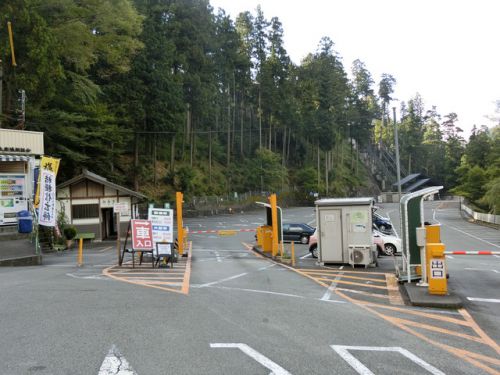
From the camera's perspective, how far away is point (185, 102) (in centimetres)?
5238

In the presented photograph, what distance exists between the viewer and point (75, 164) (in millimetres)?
37219

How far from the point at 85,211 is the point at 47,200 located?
10.3 metres

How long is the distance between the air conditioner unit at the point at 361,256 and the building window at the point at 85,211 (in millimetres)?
19329

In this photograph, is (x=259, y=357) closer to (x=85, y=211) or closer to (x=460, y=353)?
(x=460, y=353)

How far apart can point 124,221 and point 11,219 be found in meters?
9.72

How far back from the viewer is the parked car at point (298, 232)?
28.4 metres

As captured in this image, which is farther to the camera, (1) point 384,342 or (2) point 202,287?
(2) point 202,287

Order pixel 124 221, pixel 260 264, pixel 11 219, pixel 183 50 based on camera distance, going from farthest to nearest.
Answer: pixel 183 50 → pixel 124 221 → pixel 11 219 → pixel 260 264

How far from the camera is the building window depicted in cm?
2947

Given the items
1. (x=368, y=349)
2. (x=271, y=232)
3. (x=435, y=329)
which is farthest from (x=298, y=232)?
(x=368, y=349)

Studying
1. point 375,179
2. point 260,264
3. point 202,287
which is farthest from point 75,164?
point 375,179

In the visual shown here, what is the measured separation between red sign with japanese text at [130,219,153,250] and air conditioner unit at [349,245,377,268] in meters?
7.34

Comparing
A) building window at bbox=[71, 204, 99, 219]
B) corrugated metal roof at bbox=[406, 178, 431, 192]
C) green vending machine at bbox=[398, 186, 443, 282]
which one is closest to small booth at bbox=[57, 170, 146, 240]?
building window at bbox=[71, 204, 99, 219]

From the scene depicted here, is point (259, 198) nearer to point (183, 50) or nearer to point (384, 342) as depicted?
point (183, 50)
